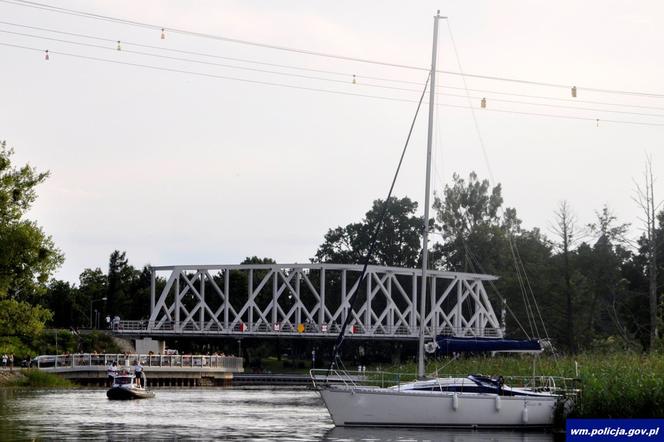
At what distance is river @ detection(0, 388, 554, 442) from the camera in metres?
42.7

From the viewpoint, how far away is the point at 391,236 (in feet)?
502

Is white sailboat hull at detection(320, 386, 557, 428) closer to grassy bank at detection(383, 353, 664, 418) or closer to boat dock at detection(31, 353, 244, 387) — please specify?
grassy bank at detection(383, 353, 664, 418)

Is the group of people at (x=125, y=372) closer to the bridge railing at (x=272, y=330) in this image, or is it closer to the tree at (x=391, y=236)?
the bridge railing at (x=272, y=330)

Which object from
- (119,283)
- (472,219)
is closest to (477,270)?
(472,219)

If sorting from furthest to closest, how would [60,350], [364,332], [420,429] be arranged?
[364,332]
[60,350]
[420,429]

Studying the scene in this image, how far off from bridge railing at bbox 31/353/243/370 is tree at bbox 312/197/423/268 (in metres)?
39.9

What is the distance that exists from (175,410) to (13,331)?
51.6 feet

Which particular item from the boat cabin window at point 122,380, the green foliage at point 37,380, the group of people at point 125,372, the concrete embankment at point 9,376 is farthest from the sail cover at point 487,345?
the green foliage at point 37,380

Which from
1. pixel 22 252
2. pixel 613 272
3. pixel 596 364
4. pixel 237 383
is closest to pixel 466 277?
pixel 613 272

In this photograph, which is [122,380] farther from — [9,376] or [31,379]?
[31,379]

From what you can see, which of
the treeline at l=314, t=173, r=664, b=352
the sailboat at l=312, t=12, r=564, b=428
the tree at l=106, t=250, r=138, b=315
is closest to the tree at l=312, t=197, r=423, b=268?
the treeline at l=314, t=173, r=664, b=352

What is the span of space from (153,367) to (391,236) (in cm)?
5693

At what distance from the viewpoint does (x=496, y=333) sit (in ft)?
477

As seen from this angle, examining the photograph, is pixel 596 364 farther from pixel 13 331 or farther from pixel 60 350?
pixel 60 350
